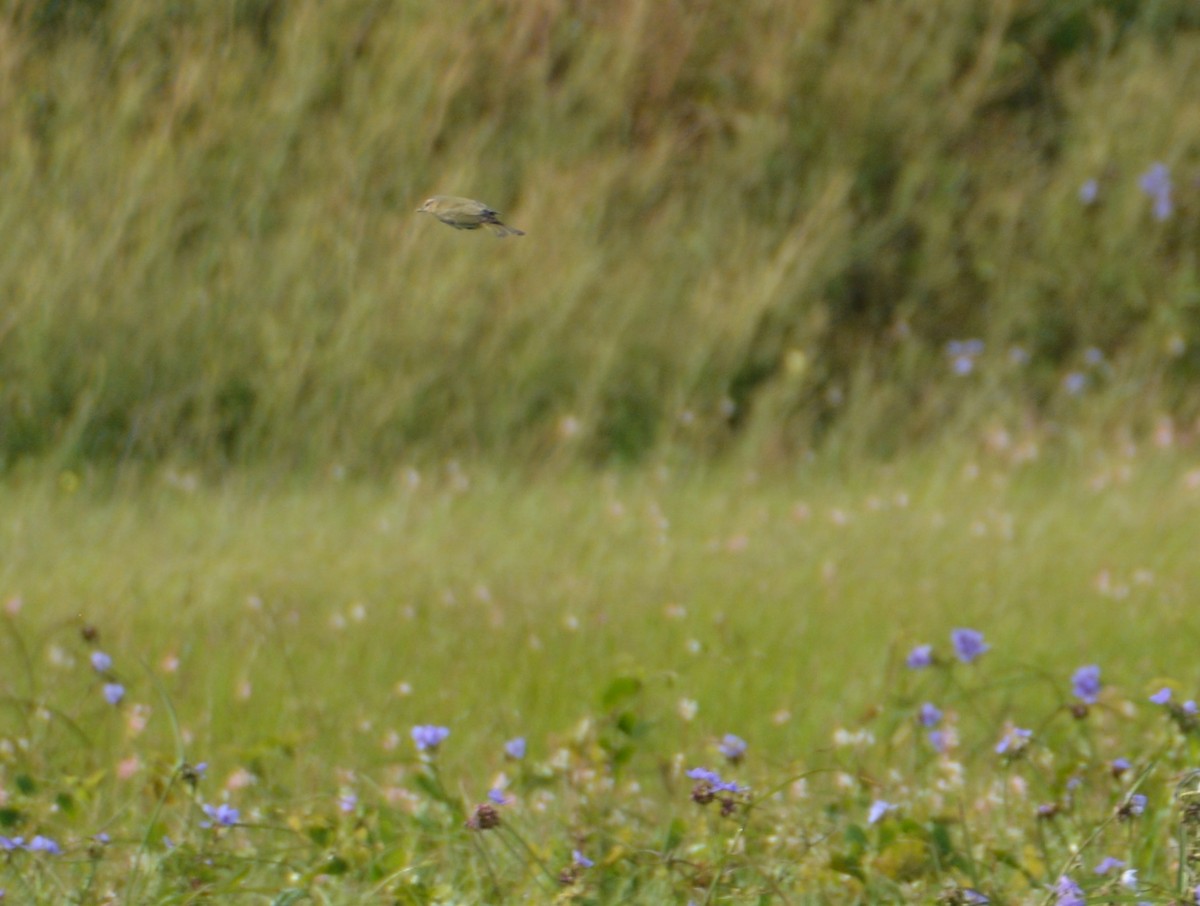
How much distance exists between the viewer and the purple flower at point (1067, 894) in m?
2.33

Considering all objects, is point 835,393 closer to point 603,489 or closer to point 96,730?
point 603,489

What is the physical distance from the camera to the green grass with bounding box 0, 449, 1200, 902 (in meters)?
3.01

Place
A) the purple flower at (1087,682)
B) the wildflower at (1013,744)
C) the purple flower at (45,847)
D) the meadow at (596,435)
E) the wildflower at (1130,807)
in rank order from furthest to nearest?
the meadow at (596,435), the purple flower at (1087,682), the wildflower at (1013,744), the purple flower at (45,847), the wildflower at (1130,807)

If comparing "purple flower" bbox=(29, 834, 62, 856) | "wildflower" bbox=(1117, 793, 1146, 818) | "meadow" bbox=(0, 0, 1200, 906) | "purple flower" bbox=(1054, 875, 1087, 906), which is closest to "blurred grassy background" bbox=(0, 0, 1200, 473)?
"meadow" bbox=(0, 0, 1200, 906)

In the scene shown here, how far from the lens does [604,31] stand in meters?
8.75

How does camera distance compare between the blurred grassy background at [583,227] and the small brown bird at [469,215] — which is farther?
the blurred grassy background at [583,227]

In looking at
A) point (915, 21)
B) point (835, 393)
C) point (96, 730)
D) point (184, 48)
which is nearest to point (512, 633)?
point (96, 730)

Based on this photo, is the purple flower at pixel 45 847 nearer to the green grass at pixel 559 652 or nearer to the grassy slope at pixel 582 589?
the green grass at pixel 559 652

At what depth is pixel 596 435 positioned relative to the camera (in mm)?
7527

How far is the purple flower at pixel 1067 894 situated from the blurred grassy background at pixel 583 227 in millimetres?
4971

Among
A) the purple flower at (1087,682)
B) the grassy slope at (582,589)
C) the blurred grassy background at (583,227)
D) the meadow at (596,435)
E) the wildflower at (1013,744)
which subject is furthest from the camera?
the blurred grassy background at (583,227)

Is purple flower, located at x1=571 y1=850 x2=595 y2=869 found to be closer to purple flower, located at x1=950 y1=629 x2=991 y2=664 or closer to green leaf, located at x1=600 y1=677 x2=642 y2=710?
green leaf, located at x1=600 y1=677 x2=642 y2=710

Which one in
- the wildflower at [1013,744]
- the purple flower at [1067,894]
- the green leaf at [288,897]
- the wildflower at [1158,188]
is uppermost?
the wildflower at [1158,188]

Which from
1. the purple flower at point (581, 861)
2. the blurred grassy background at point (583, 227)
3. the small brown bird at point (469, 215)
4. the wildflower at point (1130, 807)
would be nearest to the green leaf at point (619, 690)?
the purple flower at point (581, 861)
